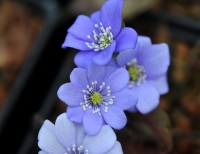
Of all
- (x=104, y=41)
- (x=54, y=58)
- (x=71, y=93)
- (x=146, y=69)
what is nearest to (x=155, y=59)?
(x=146, y=69)

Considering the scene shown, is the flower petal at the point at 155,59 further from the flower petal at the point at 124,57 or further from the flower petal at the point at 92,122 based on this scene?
the flower petal at the point at 92,122

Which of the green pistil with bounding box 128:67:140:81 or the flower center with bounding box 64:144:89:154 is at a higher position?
the green pistil with bounding box 128:67:140:81

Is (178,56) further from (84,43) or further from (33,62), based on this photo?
(84,43)

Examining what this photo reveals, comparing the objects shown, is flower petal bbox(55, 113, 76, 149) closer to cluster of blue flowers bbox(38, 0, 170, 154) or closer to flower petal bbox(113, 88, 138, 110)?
cluster of blue flowers bbox(38, 0, 170, 154)

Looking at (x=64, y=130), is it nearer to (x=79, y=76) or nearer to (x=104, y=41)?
(x=79, y=76)

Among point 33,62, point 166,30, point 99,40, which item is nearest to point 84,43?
point 99,40

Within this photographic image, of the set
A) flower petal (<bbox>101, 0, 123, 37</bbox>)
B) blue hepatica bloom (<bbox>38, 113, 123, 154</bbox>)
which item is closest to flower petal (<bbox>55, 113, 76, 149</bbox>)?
blue hepatica bloom (<bbox>38, 113, 123, 154</bbox>)
